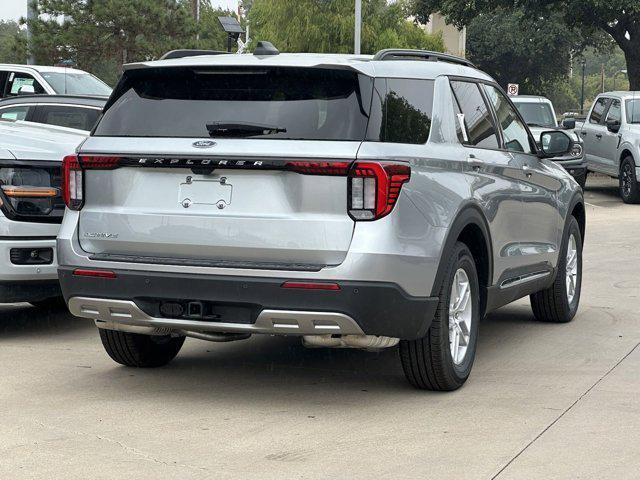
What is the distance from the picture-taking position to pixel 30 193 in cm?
815

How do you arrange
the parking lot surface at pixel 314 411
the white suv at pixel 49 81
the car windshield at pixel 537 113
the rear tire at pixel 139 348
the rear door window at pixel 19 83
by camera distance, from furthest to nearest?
the car windshield at pixel 537 113, the rear door window at pixel 19 83, the white suv at pixel 49 81, the rear tire at pixel 139 348, the parking lot surface at pixel 314 411

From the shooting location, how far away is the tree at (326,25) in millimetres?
58250

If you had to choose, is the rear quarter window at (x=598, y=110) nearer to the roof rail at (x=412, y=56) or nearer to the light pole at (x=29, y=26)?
the roof rail at (x=412, y=56)

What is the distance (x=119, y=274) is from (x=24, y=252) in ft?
6.80

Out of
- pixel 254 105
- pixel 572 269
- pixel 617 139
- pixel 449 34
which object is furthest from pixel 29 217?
pixel 449 34

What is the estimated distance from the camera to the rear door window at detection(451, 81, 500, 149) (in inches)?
275

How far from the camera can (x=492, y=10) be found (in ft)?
117

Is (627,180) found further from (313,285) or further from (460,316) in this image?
(313,285)

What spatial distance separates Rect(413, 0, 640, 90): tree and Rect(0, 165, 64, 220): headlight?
26.0 metres

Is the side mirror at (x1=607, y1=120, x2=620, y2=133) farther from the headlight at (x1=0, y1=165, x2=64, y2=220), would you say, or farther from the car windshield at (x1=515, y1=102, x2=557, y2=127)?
the headlight at (x1=0, y1=165, x2=64, y2=220)

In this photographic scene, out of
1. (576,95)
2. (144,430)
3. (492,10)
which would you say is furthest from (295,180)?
(576,95)

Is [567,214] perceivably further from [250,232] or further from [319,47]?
[319,47]

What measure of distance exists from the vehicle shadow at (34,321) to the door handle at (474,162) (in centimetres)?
325

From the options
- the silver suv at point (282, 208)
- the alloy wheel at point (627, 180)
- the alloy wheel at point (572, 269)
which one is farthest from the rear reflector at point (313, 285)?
the alloy wheel at point (627, 180)
